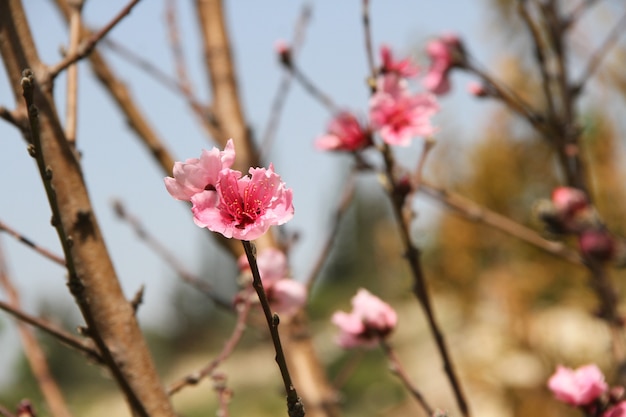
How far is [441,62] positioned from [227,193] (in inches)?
37.0

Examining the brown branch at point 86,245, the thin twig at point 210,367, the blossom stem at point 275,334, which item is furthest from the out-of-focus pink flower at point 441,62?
the blossom stem at point 275,334

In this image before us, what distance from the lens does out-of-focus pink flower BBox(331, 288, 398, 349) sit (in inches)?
32.3

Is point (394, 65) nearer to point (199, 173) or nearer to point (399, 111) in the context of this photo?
point (399, 111)

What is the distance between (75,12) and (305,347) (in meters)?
0.71

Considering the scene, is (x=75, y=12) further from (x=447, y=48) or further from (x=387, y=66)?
(x=447, y=48)

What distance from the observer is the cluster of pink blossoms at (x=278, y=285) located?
0.84 meters

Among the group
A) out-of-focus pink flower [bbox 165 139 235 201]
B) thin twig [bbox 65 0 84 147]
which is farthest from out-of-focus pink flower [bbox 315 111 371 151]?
out-of-focus pink flower [bbox 165 139 235 201]

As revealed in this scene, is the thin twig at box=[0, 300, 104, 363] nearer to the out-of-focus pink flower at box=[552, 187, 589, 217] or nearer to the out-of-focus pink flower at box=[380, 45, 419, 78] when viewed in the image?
the out-of-focus pink flower at box=[380, 45, 419, 78]

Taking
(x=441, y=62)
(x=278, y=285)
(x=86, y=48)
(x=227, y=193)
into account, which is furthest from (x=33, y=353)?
(x=441, y=62)

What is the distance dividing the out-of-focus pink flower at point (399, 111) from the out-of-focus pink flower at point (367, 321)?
20 cm

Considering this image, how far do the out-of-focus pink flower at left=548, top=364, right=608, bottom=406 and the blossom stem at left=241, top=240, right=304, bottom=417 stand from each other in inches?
12.9

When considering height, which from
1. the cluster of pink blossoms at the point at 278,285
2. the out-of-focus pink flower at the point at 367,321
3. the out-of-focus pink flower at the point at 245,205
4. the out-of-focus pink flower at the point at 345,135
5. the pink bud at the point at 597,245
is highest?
the out-of-focus pink flower at the point at 345,135

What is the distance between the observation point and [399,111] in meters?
0.92

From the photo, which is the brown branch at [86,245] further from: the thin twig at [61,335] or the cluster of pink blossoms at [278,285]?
the cluster of pink blossoms at [278,285]
